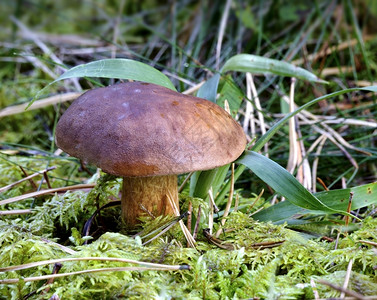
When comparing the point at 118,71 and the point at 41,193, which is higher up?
the point at 118,71

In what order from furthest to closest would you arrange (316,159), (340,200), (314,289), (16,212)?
(316,159) → (16,212) → (340,200) → (314,289)

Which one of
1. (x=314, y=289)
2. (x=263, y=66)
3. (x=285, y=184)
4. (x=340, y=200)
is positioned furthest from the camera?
(x=263, y=66)

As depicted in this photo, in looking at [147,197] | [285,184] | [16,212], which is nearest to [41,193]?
[16,212]

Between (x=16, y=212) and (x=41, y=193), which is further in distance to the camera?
(x=41, y=193)

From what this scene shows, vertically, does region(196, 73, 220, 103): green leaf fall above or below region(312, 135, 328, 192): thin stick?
above

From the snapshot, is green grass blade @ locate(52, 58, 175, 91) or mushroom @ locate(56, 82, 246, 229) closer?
mushroom @ locate(56, 82, 246, 229)

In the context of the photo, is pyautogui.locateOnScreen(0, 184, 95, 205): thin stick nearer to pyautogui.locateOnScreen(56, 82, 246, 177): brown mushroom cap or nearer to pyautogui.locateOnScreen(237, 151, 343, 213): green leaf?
pyautogui.locateOnScreen(56, 82, 246, 177): brown mushroom cap

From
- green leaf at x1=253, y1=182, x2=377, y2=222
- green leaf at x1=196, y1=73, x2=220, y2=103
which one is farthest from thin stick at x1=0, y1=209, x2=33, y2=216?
green leaf at x1=253, y1=182, x2=377, y2=222

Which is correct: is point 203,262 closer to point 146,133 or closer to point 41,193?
point 146,133

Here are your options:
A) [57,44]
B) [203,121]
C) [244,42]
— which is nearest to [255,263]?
[203,121]
